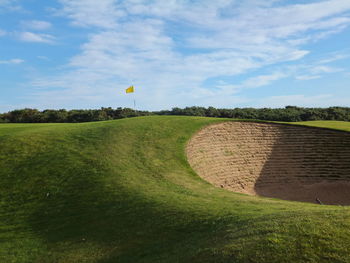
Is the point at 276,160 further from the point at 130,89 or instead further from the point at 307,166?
the point at 130,89

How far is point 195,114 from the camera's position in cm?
4112

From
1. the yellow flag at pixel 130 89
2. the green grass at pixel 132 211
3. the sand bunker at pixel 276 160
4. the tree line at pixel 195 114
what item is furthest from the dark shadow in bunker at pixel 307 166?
the tree line at pixel 195 114

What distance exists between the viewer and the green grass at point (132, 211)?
6523mm

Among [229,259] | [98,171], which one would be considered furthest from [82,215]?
[229,259]

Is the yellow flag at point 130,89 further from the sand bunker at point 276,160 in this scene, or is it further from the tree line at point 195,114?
the tree line at point 195,114

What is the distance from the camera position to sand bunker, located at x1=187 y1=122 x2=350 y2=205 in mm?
19562

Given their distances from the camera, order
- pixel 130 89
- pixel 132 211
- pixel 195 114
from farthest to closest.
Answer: pixel 195 114
pixel 130 89
pixel 132 211

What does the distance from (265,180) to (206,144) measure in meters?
4.79

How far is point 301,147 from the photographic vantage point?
22.8m

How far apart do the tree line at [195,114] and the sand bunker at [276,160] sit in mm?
16169

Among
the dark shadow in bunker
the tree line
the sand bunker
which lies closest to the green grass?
the sand bunker

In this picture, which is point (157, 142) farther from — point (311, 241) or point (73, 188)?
point (311, 241)

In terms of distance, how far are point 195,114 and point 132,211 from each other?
31098mm

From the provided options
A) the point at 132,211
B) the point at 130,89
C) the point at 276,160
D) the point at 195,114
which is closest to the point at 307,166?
the point at 276,160
